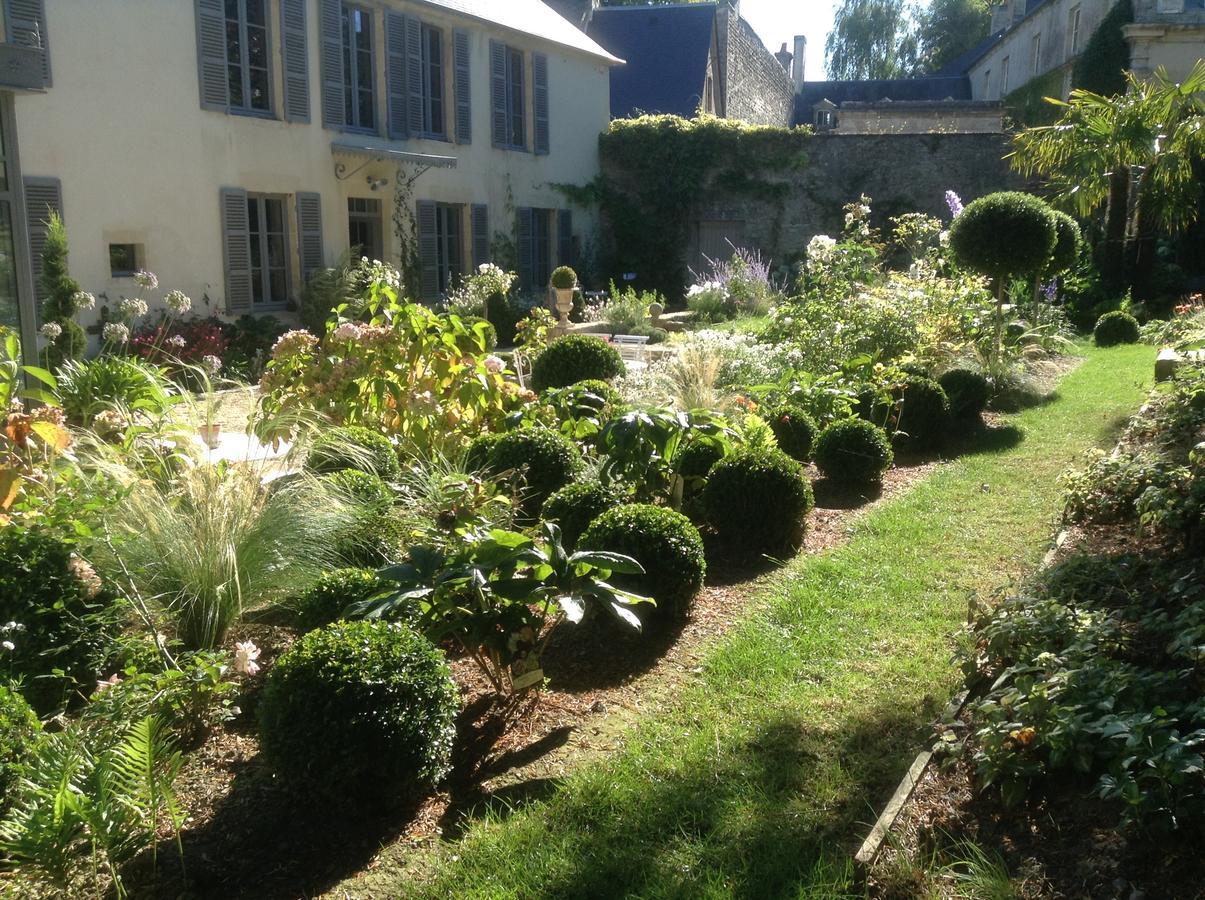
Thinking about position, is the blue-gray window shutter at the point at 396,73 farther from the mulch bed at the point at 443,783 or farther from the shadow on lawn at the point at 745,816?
the shadow on lawn at the point at 745,816

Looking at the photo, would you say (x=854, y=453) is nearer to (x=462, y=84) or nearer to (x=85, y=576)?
(x=85, y=576)

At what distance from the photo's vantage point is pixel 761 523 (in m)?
5.01

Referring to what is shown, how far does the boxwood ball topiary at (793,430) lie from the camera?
6.68 metres

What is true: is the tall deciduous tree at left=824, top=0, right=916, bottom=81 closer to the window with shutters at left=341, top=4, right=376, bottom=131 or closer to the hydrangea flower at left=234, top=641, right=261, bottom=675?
the window with shutters at left=341, top=4, right=376, bottom=131

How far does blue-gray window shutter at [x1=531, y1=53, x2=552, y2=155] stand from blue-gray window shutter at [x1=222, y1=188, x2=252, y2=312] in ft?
23.7

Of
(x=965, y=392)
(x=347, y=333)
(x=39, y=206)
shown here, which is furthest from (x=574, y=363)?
(x=39, y=206)

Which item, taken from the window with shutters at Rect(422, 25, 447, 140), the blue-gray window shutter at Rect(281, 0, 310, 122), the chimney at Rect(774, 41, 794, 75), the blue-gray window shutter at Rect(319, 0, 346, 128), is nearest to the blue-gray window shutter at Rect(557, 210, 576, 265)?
the window with shutters at Rect(422, 25, 447, 140)

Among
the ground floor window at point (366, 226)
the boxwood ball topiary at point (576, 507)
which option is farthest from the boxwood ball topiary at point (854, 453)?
the ground floor window at point (366, 226)

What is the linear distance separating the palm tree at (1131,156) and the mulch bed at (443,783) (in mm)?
12480

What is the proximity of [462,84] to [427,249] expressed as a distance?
9.26 ft

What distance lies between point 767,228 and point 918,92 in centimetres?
1800

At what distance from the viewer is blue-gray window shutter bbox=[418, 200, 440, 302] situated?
638 inches

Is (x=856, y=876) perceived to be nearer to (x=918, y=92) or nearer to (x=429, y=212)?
(x=429, y=212)

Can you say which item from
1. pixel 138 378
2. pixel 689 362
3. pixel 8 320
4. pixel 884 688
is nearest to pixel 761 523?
pixel 884 688
